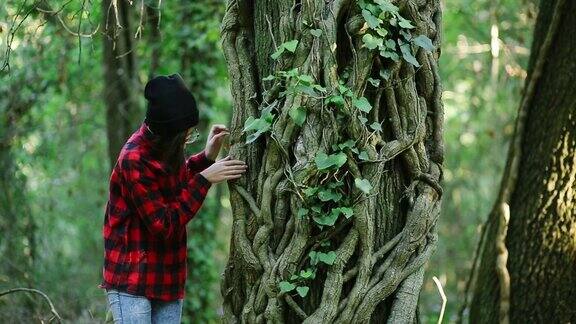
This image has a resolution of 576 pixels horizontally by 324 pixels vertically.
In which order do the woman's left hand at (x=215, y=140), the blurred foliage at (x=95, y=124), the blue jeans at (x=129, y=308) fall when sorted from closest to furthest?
the blue jeans at (x=129, y=308) → the woman's left hand at (x=215, y=140) → the blurred foliage at (x=95, y=124)

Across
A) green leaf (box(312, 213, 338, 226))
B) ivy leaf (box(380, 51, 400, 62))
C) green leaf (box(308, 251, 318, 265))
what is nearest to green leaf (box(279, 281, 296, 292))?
green leaf (box(308, 251, 318, 265))

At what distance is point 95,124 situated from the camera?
353 inches

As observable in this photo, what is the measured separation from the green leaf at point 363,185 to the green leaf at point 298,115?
0.30 metres

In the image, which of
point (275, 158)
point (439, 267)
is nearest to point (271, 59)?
point (275, 158)

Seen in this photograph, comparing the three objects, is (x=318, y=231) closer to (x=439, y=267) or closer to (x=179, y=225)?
(x=179, y=225)

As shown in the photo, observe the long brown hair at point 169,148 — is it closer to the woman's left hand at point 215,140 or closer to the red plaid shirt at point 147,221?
the red plaid shirt at point 147,221

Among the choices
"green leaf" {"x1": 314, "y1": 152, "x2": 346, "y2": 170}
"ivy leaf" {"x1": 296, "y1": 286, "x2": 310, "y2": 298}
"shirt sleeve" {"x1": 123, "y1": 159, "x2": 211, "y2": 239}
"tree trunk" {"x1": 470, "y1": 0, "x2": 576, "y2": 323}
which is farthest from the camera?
"tree trunk" {"x1": 470, "y1": 0, "x2": 576, "y2": 323}

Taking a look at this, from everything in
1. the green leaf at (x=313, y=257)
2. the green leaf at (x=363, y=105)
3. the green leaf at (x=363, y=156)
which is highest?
the green leaf at (x=363, y=105)

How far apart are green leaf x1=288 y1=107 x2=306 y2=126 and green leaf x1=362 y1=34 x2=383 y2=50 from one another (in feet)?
1.11

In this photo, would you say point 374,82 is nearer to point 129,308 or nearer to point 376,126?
point 376,126

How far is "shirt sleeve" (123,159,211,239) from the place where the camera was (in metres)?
3.26

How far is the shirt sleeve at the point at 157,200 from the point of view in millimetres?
3260

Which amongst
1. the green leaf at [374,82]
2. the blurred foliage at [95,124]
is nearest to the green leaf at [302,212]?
the green leaf at [374,82]

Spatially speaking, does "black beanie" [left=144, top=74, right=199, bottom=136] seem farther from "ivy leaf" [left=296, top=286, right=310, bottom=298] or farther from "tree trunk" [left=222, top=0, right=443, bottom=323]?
"ivy leaf" [left=296, top=286, right=310, bottom=298]
